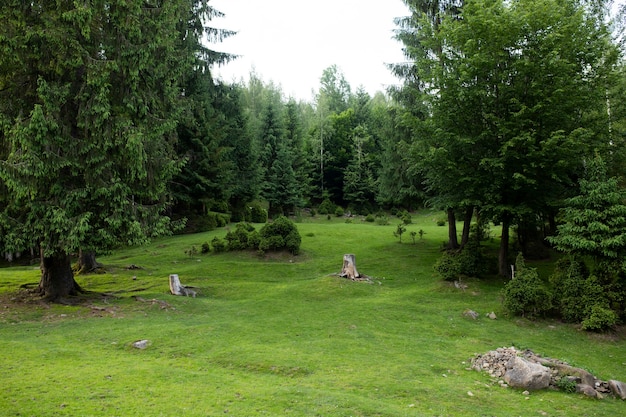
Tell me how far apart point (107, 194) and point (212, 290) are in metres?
5.84

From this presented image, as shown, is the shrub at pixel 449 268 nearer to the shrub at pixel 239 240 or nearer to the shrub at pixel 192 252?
the shrub at pixel 239 240

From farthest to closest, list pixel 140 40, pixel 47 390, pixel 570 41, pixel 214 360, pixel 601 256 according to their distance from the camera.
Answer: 1. pixel 570 41
2. pixel 140 40
3. pixel 601 256
4. pixel 214 360
5. pixel 47 390

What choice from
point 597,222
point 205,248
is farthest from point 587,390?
point 205,248

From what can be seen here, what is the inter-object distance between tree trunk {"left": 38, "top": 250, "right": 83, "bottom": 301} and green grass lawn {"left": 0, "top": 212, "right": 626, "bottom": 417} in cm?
75

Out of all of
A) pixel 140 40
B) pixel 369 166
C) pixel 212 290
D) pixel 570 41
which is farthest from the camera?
pixel 369 166

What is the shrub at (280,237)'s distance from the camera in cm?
2292

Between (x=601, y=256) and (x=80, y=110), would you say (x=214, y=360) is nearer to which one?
(x=80, y=110)

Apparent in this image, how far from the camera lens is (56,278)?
14.7m

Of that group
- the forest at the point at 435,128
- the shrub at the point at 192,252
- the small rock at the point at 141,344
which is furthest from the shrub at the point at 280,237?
the small rock at the point at 141,344

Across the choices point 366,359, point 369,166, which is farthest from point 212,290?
point 369,166

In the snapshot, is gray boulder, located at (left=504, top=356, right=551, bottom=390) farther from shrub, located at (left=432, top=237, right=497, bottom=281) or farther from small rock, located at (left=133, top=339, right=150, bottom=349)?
shrub, located at (left=432, top=237, right=497, bottom=281)

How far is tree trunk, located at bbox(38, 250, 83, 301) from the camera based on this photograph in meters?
14.5

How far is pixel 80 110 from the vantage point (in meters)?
13.5

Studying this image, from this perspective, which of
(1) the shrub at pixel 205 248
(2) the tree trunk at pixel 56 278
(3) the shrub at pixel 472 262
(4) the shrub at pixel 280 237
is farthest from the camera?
(1) the shrub at pixel 205 248
